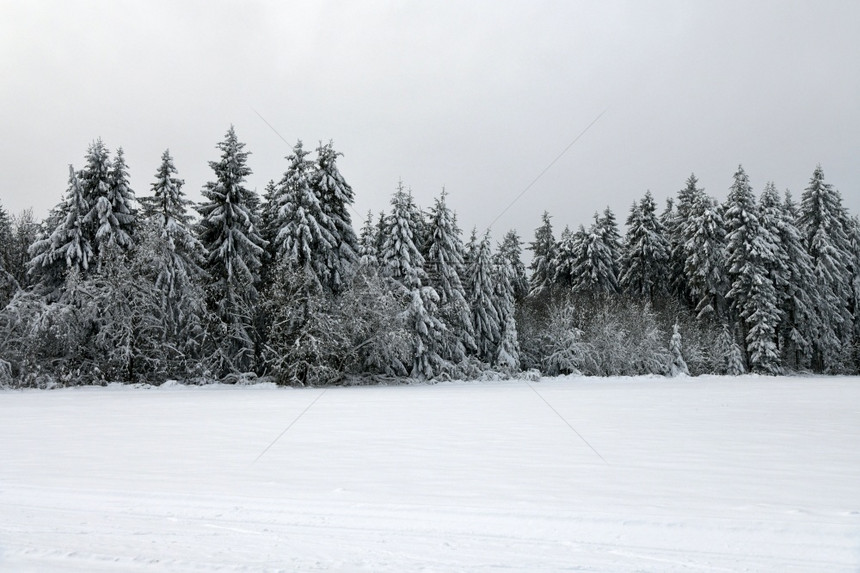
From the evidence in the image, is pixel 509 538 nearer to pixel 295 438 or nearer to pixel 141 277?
pixel 295 438

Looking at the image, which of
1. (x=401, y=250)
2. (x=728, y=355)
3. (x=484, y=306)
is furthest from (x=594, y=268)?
(x=401, y=250)

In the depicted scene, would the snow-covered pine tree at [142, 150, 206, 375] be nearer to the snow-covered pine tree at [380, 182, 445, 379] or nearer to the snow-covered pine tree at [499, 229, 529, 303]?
the snow-covered pine tree at [380, 182, 445, 379]

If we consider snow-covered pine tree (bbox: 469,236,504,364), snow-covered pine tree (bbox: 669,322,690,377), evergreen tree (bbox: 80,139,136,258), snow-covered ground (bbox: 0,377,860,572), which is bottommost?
snow-covered ground (bbox: 0,377,860,572)

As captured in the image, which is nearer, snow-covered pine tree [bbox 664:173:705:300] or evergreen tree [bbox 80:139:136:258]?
evergreen tree [bbox 80:139:136:258]

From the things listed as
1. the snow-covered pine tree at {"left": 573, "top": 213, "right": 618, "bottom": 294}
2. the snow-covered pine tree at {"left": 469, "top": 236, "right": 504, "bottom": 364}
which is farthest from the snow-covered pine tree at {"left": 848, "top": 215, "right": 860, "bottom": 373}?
the snow-covered pine tree at {"left": 469, "top": 236, "right": 504, "bottom": 364}

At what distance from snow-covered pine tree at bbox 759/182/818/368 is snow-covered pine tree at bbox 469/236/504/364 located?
70.8 ft

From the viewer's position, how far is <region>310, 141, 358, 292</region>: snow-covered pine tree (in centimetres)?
3822

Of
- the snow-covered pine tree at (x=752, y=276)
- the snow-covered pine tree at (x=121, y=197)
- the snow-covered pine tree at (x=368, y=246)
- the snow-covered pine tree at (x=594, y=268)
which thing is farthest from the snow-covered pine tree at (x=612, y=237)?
the snow-covered pine tree at (x=121, y=197)

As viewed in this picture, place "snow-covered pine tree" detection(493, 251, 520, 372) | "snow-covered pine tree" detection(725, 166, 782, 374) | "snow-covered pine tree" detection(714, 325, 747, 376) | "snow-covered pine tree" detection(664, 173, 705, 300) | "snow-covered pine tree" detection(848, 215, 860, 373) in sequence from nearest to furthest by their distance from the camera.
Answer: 1. "snow-covered pine tree" detection(493, 251, 520, 372)
2. "snow-covered pine tree" detection(725, 166, 782, 374)
3. "snow-covered pine tree" detection(714, 325, 747, 376)
4. "snow-covered pine tree" detection(848, 215, 860, 373)
5. "snow-covered pine tree" detection(664, 173, 705, 300)

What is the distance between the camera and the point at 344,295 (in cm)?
3359

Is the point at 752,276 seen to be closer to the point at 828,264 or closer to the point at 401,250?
the point at 828,264

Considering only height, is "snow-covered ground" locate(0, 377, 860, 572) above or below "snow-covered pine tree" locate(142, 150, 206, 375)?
below

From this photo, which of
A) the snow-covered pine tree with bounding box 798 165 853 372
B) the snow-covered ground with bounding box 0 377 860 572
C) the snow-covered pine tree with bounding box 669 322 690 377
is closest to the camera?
the snow-covered ground with bounding box 0 377 860 572

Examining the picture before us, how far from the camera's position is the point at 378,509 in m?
6.29
